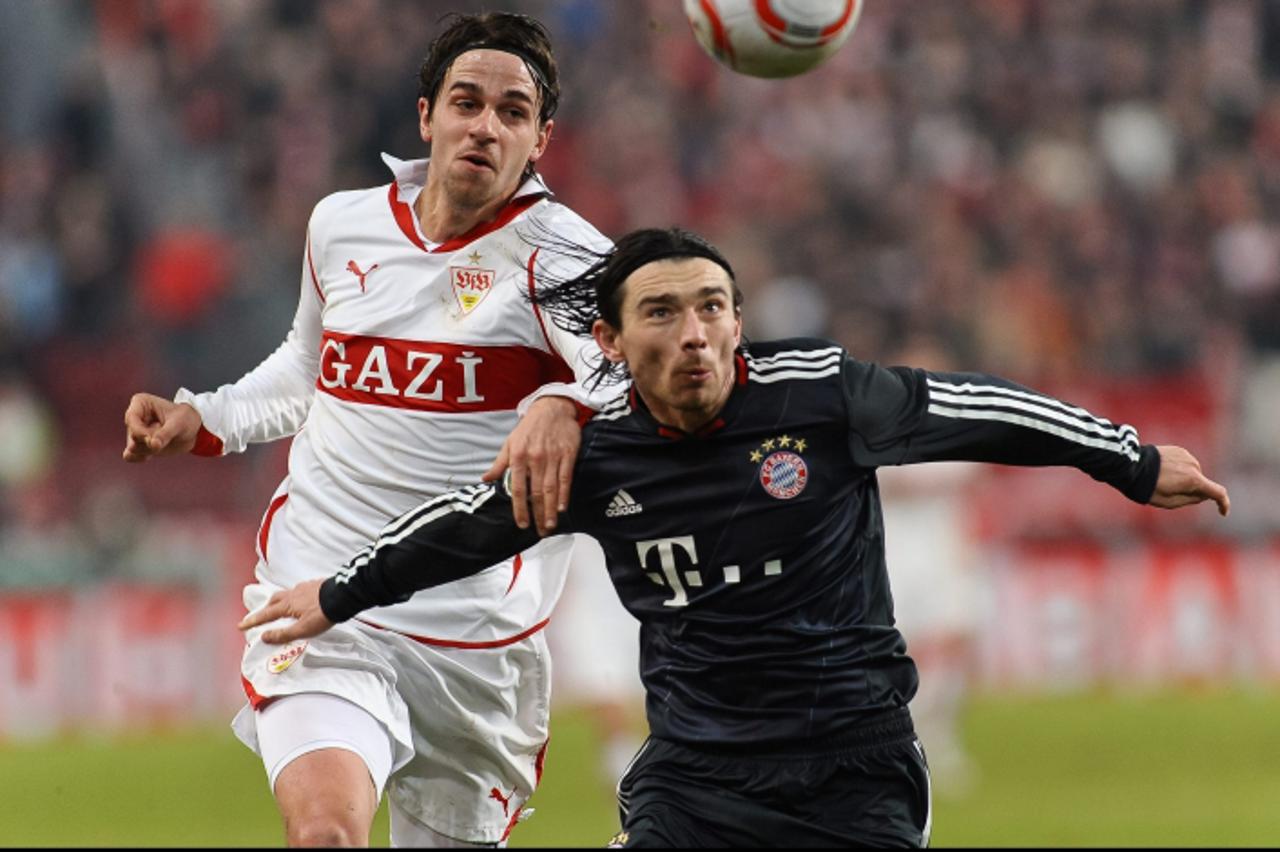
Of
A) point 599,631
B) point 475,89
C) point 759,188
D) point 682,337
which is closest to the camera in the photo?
point 682,337

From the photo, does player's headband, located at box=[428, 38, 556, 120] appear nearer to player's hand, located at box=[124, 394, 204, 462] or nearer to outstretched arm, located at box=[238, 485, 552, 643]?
player's hand, located at box=[124, 394, 204, 462]

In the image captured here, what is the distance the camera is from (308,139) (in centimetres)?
1720

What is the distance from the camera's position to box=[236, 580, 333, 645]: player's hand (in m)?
5.41

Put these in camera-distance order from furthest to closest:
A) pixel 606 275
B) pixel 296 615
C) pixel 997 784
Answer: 1. pixel 997 784
2. pixel 296 615
3. pixel 606 275

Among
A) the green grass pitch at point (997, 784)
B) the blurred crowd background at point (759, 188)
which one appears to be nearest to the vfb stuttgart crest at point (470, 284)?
the green grass pitch at point (997, 784)

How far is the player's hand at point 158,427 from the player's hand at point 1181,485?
2657mm

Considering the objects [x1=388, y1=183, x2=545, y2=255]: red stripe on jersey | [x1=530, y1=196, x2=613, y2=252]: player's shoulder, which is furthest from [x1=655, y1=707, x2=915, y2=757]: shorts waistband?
[x1=388, y1=183, x2=545, y2=255]: red stripe on jersey

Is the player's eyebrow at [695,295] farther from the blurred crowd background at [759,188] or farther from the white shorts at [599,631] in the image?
the blurred crowd background at [759,188]

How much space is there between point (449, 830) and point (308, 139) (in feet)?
37.9

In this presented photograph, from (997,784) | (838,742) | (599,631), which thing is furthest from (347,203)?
(997,784)

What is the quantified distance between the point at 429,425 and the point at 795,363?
1200mm

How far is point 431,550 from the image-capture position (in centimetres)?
534

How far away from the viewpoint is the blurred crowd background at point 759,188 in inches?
612

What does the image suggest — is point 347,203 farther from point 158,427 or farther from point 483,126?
point 158,427
